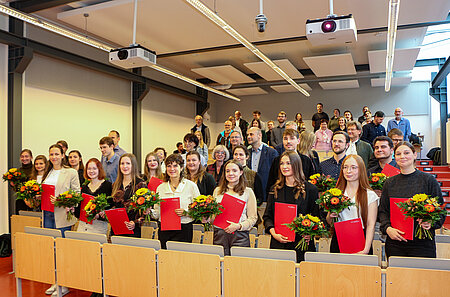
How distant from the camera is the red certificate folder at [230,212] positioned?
9.95 ft

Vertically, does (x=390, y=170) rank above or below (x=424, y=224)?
above

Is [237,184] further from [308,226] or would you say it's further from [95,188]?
[95,188]

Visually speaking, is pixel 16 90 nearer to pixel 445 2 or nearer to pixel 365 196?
pixel 365 196

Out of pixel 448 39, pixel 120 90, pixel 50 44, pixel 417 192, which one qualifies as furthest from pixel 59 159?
pixel 448 39

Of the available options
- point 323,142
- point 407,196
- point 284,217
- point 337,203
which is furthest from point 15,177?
point 323,142

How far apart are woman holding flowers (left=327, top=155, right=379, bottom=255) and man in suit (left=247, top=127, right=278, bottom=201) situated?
182 cm

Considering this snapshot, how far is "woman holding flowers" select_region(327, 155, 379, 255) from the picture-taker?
270 centimetres

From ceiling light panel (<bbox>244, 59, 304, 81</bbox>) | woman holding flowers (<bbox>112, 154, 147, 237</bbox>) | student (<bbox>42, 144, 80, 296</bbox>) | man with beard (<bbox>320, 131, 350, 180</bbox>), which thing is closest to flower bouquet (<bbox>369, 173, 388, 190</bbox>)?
man with beard (<bbox>320, 131, 350, 180</bbox>)

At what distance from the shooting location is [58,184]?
4.09 m

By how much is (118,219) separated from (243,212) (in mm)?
1238

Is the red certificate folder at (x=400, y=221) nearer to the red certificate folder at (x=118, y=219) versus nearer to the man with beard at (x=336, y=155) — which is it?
the man with beard at (x=336, y=155)

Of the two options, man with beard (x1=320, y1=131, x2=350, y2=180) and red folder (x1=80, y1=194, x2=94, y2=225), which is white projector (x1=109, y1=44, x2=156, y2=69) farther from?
man with beard (x1=320, y1=131, x2=350, y2=180)

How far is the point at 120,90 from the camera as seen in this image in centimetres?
1004

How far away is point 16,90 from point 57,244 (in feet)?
15.1
